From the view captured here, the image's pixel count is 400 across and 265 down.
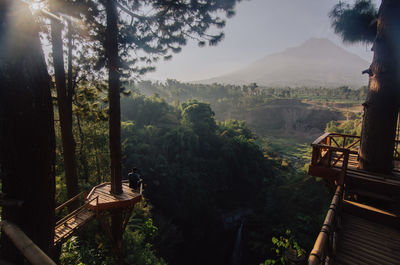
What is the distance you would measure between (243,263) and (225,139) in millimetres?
15514

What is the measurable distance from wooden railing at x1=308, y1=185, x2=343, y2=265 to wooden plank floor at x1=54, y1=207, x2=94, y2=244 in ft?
20.8

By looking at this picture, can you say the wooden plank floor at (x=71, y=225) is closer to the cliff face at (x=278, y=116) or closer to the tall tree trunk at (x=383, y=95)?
the tall tree trunk at (x=383, y=95)

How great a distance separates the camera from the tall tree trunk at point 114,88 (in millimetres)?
6277

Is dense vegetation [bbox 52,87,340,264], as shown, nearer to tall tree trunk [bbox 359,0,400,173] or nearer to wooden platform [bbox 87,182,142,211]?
wooden platform [bbox 87,182,142,211]

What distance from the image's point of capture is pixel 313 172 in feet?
18.1

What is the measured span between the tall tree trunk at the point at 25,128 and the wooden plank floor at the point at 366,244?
4.07 metres

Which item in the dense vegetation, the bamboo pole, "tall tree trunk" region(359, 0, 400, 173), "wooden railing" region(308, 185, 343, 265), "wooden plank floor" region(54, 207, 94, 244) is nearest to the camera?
the bamboo pole

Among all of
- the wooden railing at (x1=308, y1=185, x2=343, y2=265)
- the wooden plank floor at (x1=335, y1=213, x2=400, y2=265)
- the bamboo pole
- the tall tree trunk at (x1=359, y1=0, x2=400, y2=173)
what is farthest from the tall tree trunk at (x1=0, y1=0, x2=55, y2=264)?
the tall tree trunk at (x1=359, y1=0, x2=400, y2=173)

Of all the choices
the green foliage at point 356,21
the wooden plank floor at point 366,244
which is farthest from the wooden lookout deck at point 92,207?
the green foliage at point 356,21

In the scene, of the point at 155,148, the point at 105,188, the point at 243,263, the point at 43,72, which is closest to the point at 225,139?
the point at 155,148

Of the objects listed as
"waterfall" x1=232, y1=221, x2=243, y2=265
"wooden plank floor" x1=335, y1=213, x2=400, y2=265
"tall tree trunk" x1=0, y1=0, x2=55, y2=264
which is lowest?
"waterfall" x1=232, y1=221, x2=243, y2=265

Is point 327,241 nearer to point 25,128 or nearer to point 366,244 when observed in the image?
point 366,244

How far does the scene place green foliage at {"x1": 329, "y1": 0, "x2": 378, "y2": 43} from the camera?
6.09 meters

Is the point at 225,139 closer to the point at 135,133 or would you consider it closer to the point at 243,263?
the point at 135,133
